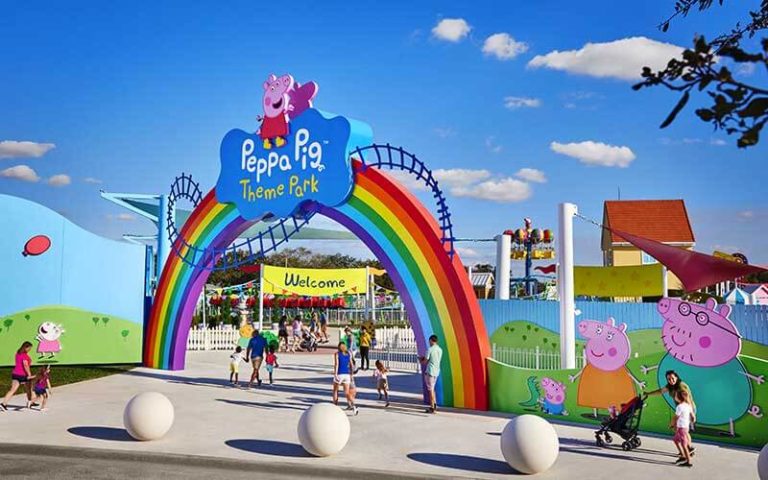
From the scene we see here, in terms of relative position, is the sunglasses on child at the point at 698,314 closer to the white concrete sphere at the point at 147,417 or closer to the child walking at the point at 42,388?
the white concrete sphere at the point at 147,417

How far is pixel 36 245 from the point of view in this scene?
21.1 metres

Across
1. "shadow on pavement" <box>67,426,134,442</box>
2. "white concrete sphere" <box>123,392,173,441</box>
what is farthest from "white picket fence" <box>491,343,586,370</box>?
"shadow on pavement" <box>67,426,134,442</box>

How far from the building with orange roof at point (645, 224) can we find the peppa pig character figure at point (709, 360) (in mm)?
31562

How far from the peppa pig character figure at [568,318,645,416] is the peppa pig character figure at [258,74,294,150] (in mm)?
8322

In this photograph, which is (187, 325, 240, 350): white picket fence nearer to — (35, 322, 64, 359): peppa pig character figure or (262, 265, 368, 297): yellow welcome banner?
(262, 265, 368, 297): yellow welcome banner

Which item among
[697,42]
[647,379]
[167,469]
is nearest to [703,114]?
[697,42]

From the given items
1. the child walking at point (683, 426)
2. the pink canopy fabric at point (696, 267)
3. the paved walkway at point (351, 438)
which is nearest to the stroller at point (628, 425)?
the paved walkway at point (351, 438)

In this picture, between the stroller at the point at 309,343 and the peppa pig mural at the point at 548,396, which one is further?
the stroller at the point at 309,343

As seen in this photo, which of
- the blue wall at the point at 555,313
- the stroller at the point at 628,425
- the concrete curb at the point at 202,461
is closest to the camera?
the concrete curb at the point at 202,461

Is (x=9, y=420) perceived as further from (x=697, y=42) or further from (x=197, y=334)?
(x=197, y=334)

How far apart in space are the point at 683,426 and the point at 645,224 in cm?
3743

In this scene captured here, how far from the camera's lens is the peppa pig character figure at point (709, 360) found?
10930 mm

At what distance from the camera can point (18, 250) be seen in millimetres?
20875

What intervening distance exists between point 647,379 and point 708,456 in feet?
5.64
